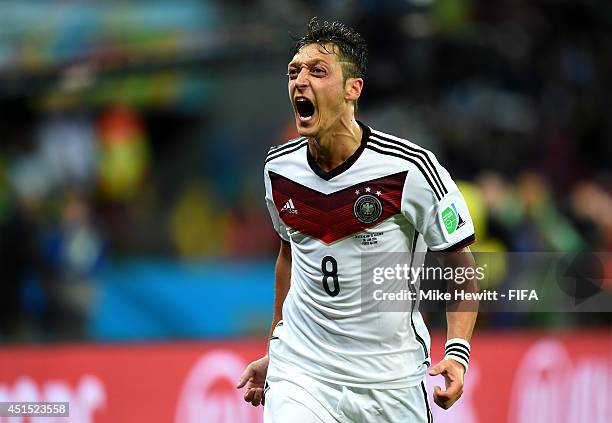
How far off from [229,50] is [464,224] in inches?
333

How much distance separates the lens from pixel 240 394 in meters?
8.20

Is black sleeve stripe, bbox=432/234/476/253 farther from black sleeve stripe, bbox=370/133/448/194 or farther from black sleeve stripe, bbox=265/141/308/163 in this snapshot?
black sleeve stripe, bbox=265/141/308/163

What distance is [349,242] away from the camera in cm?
515

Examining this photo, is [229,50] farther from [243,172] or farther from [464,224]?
[464,224]

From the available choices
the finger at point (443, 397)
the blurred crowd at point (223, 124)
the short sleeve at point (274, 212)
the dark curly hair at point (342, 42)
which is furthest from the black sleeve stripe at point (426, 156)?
the blurred crowd at point (223, 124)

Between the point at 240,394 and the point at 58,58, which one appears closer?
the point at 240,394

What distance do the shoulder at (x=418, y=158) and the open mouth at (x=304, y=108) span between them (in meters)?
0.30

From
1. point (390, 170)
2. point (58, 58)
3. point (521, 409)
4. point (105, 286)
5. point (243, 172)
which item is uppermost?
point (58, 58)

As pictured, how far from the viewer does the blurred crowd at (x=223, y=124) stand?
38.0 feet

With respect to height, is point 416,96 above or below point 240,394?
above

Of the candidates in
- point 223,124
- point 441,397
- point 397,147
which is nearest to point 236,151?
point 223,124

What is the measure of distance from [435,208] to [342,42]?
2.72ft

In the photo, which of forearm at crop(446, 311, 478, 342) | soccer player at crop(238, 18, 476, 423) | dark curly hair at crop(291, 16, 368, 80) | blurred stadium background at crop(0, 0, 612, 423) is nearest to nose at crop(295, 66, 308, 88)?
soccer player at crop(238, 18, 476, 423)

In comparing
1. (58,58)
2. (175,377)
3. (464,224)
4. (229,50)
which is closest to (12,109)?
(58,58)
